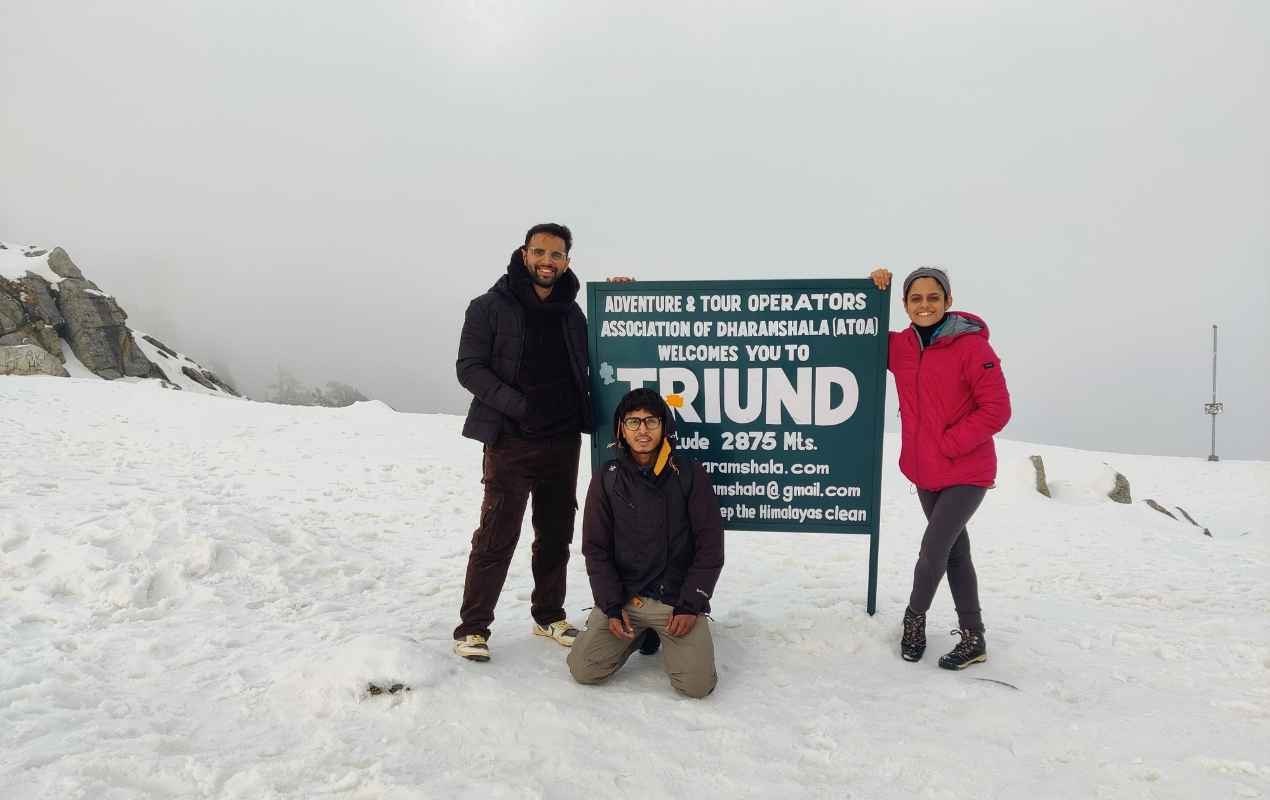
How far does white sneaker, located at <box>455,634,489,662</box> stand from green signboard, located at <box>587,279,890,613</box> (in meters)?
1.39

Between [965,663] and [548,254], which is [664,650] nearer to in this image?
[965,663]

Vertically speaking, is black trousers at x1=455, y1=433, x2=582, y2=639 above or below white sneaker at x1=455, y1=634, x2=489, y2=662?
above

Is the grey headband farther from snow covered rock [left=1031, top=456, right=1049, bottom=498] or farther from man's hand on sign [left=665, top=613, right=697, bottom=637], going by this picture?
snow covered rock [left=1031, top=456, right=1049, bottom=498]

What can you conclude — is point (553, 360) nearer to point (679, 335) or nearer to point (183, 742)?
point (679, 335)

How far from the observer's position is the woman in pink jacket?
4148mm

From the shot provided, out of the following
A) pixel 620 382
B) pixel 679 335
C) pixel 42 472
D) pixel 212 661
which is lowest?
pixel 212 661

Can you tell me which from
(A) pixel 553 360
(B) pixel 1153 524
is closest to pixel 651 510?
(A) pixel 553 360

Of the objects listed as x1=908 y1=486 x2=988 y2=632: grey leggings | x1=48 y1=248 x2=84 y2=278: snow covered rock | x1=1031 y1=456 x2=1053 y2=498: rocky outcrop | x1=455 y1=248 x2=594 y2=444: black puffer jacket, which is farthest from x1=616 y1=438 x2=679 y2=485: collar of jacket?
x1=48 y1=248 x2=84 y2=278: snow covered rock

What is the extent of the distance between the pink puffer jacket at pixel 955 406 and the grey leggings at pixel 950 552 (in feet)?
0.28

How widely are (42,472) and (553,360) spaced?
7314 mm

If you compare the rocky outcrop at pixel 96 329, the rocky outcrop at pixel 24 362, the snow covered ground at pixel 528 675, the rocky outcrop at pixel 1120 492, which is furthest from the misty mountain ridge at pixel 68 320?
the rocky outcrop at pixel 1120 492

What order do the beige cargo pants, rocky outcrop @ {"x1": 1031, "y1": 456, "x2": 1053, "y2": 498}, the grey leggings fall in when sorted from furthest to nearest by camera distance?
rocky outcrop @ {"x1": 1031, "y1": 456, "x2": 1053, "y2": 498} < the grey leggings < the beige cargo pants

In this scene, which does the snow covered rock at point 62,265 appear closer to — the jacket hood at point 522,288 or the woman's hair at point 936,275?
the jacket hood at point 522,288

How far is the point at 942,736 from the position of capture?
3543mm
